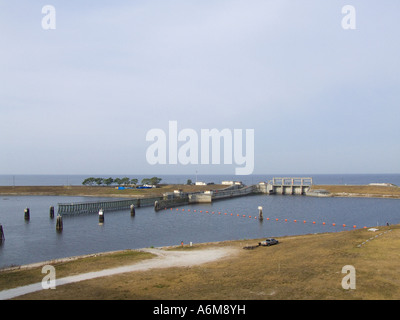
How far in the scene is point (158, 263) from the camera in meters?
33.1

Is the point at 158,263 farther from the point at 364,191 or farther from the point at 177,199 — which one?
the point at 364,191

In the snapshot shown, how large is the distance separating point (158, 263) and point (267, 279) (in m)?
12.8

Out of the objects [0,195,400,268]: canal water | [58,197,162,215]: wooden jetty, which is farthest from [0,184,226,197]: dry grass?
[0,195,400,268]: canal water

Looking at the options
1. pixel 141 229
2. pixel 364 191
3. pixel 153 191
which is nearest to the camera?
pixel 141 229

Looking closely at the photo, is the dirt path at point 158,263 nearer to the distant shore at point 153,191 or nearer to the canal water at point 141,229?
the canal water at point 141,229

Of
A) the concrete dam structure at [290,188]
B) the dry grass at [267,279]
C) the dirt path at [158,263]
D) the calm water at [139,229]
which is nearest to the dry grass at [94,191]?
the concrete dam structure at [290,188]

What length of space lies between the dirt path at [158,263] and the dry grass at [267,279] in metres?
1.50

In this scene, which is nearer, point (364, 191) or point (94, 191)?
point (364, 191)

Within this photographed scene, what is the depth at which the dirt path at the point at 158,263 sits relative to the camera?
79.6 feet

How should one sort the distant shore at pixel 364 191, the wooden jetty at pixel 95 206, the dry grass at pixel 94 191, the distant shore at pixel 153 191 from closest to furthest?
the wooden jetty at pixel 95 206, the distant shore at pixel 364 191, the distant shore at pixel 153 191, the dry grass at pixel 94 191

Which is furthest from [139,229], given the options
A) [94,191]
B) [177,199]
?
[94,191]

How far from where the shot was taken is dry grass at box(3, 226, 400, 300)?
21625 millimetres
